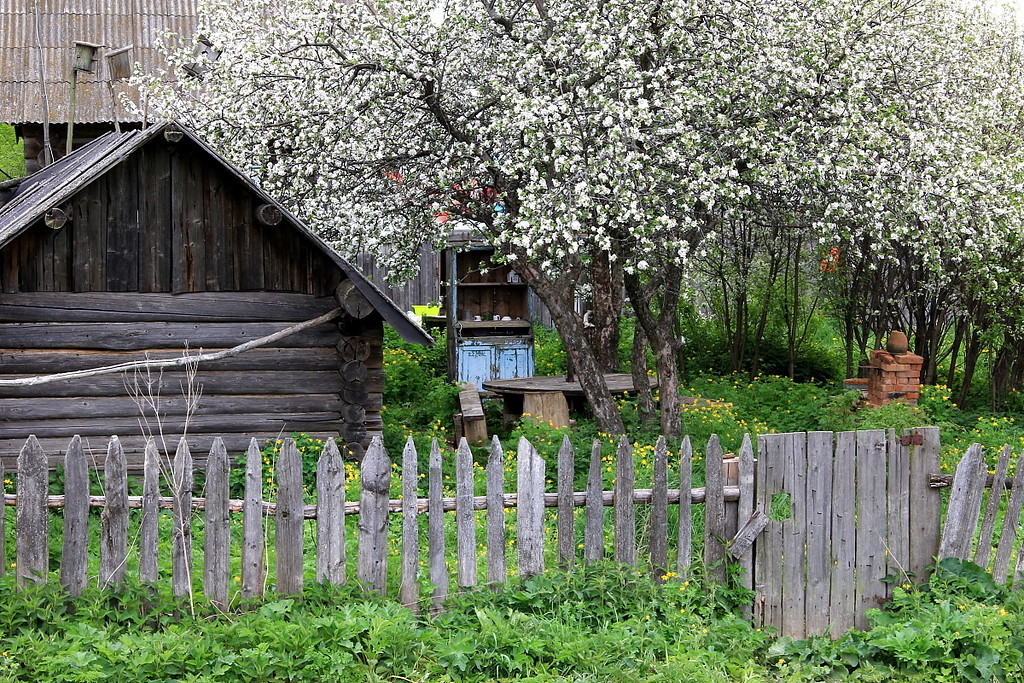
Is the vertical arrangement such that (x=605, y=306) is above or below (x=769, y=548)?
above

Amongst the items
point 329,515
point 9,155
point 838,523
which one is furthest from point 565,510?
point 9,155

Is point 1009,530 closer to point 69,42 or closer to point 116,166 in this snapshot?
point 116,166

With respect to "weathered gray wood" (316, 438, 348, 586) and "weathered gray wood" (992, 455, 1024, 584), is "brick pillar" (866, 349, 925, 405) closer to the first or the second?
"weathered gray wood" (992, 455, 1024, 584)

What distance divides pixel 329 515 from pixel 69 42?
17377mm

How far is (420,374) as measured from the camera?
16.9 meters

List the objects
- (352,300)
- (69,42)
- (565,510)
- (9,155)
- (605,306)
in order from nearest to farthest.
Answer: (565,510) → (352,300) → (605,306) → (9,155) → (69,42)

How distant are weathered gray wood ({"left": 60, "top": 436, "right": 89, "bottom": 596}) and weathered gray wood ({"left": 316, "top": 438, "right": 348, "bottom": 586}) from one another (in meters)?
1.29

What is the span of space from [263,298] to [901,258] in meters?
9.58

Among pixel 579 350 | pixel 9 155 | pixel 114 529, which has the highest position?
pixel 9 155

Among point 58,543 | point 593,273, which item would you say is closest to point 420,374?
point 593,273

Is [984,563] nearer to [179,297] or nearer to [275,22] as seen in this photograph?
[179,297]

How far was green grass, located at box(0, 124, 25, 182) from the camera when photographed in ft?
61.5

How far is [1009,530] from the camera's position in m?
6.26

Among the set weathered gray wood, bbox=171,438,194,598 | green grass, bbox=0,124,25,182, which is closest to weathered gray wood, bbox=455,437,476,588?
weathered gray wood, bbox=171,438,194,598
